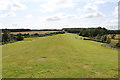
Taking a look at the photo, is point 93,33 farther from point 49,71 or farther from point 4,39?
point 49,71

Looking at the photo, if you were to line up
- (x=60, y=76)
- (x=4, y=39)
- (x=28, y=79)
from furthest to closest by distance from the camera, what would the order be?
(x=4, y=39) → (x=60, y=76) → (x=28, y=79)

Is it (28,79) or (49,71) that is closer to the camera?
(28,79)

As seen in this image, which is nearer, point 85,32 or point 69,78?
point 69,78

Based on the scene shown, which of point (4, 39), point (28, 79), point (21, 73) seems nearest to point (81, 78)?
point (28, 79)

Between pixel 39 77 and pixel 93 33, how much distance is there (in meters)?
128

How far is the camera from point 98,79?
62.1 feet

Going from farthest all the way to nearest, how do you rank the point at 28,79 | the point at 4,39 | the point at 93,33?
the point at 93,33 → the point at 4,39 → the point at 28,79

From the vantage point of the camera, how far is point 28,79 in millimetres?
18578

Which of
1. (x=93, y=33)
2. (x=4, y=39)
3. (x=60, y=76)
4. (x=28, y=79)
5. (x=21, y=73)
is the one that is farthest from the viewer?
(x=93, y=33)

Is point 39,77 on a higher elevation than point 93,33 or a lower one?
lower

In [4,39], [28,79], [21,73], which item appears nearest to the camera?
[28,79]

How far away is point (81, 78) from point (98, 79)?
9.69ft

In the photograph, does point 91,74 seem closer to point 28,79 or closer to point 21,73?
point 28,79

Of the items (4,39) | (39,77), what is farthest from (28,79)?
(4,39)
